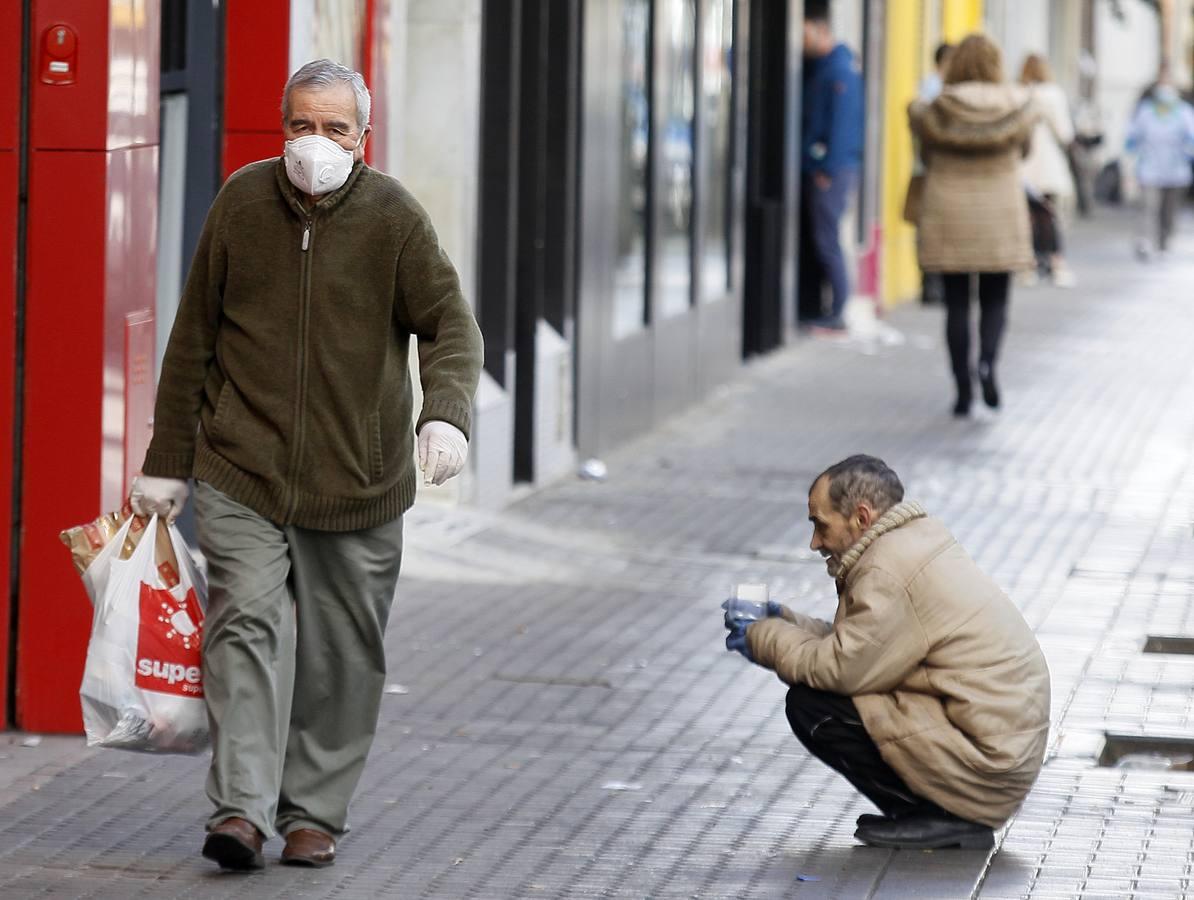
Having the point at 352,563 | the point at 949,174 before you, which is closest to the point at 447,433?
the point at 352,563

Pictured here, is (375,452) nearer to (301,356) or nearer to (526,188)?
(301,356)

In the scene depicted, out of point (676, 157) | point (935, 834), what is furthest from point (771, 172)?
point (935, 834)

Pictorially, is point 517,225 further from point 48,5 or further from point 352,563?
point 352,563

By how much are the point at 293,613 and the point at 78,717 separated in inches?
54.9

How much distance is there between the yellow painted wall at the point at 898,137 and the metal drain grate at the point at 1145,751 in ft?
41.0

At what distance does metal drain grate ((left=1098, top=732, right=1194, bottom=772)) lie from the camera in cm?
633

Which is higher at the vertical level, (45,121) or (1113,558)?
(45,121)

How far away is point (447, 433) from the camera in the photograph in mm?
4773

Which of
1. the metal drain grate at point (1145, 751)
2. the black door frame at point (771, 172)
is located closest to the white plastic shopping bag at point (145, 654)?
the metal drain grate at point (1145, 751)

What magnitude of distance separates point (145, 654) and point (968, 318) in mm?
7927

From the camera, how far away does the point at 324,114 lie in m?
4.77

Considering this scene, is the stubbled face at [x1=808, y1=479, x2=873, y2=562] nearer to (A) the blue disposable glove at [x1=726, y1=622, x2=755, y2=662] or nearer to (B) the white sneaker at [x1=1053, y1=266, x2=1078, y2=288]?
(A) the blue disposable glove at [x1=726, y1=622, x2=755, y2=662]

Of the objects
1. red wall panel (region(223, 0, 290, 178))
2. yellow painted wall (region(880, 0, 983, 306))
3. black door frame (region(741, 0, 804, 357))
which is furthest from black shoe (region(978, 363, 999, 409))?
yellow painted wall (region(880, 0, 983, 306))

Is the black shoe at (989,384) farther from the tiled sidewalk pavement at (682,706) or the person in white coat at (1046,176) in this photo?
the person in white coat at (1046,176)
